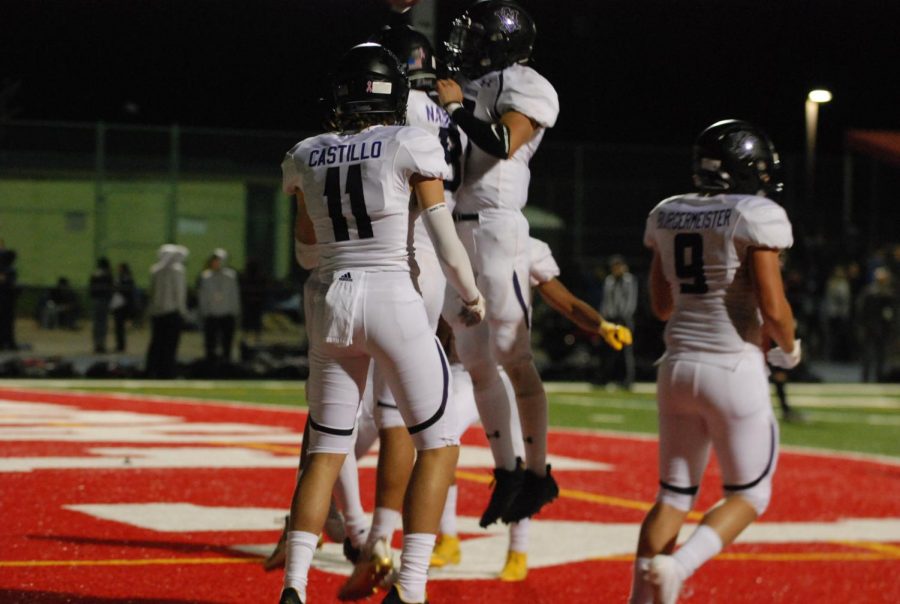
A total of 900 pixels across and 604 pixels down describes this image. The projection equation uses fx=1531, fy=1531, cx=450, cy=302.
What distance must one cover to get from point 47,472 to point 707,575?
4.38m

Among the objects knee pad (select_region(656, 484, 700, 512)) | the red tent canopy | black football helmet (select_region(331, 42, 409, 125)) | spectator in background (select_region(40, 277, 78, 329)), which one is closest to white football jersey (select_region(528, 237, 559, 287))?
black football helmet (select_region(331, 42, 409, 125))

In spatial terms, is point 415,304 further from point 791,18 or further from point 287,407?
point 791,18

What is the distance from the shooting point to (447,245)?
5.33m

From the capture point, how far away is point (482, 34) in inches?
262

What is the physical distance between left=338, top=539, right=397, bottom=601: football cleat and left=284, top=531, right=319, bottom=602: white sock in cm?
57

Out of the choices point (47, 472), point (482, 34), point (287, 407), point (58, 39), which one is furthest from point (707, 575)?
point (58, 39)

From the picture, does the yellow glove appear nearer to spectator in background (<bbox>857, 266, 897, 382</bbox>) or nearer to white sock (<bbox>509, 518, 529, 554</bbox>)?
white sock (<bbox>509, 518, 529, 554</bbox>)

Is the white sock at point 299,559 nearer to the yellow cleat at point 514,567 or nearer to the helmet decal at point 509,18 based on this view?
the yellow cleat at point 514,567

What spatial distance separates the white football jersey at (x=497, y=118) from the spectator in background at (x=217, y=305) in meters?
15.1

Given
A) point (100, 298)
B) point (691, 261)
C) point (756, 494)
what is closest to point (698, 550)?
point (756, 494)

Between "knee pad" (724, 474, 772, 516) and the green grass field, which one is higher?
"knee pad" (724, 474, 772, 516)

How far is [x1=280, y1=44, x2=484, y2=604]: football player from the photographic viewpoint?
5254 mm

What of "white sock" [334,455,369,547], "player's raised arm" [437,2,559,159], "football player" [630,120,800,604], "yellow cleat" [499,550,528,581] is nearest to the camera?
"football player" [630,120,800,604]

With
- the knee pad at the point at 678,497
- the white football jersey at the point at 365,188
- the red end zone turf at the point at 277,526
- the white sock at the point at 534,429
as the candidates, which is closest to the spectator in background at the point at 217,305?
the red end zone turf at the point at 277,526
